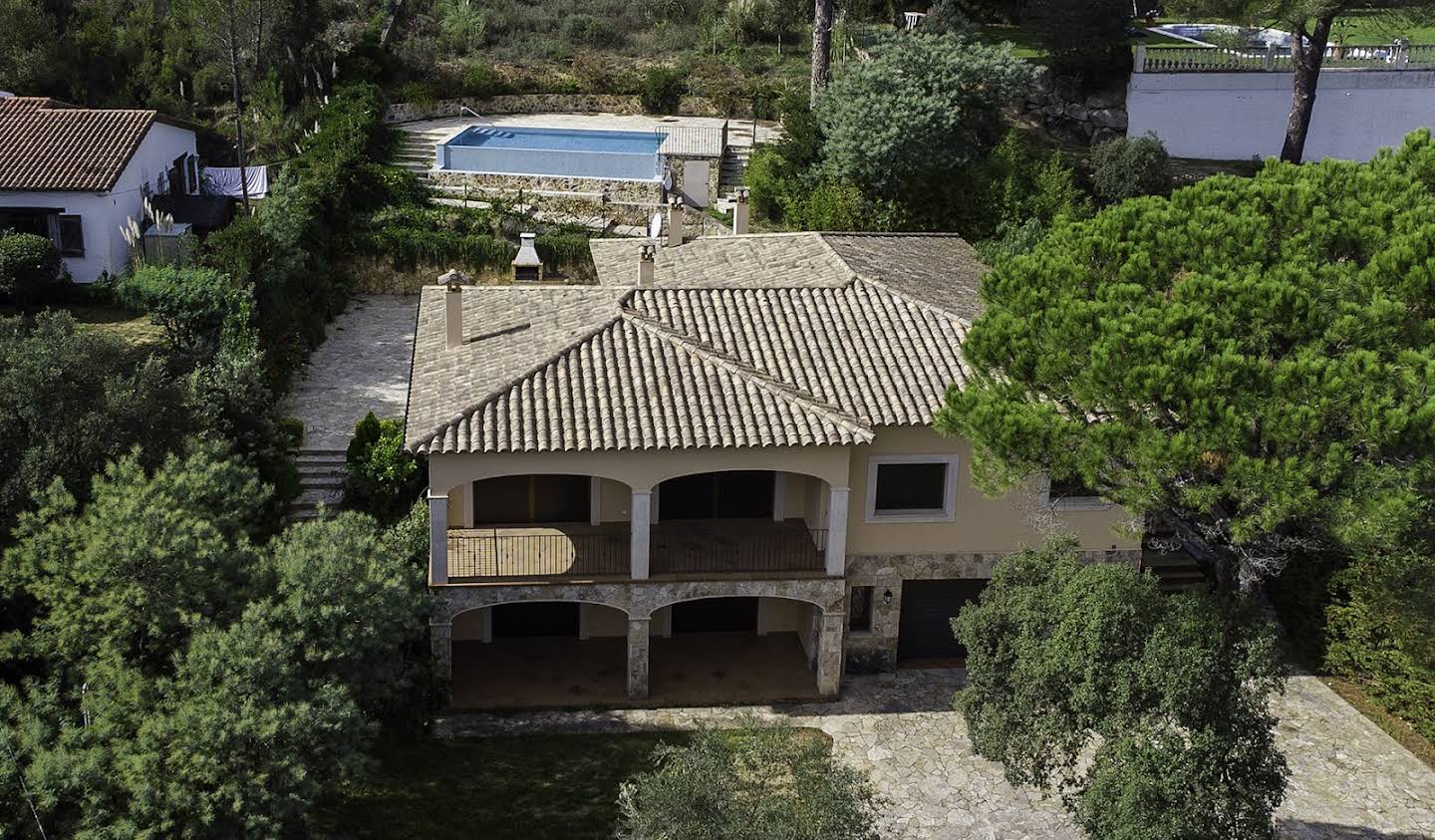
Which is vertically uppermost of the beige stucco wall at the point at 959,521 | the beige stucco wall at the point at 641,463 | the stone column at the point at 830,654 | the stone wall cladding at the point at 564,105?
the stone wall cladding at the point at 564,105

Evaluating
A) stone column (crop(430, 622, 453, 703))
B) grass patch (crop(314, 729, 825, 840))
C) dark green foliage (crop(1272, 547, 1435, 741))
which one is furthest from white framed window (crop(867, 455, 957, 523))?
stone column (crop(430, 622, 453, 703))

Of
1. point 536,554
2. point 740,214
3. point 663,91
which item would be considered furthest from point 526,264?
point 663,91

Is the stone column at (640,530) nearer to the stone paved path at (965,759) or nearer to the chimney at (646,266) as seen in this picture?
the stone paved path at (965,759)

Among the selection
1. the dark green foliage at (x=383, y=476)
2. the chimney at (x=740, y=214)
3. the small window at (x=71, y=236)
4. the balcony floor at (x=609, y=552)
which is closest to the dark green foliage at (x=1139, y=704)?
the balcony floor at (x=609, y=552)

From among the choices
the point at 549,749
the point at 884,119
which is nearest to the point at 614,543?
the point at 549,749

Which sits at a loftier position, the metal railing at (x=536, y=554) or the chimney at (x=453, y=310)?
the chimney at (x=453, y=310)

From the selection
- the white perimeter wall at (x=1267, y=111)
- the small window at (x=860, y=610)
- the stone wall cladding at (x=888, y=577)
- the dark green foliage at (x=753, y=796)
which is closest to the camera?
the dark green foliage at (x=753, y=796)

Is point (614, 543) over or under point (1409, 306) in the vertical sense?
under

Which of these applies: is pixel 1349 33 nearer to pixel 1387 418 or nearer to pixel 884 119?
pixel 884 119
